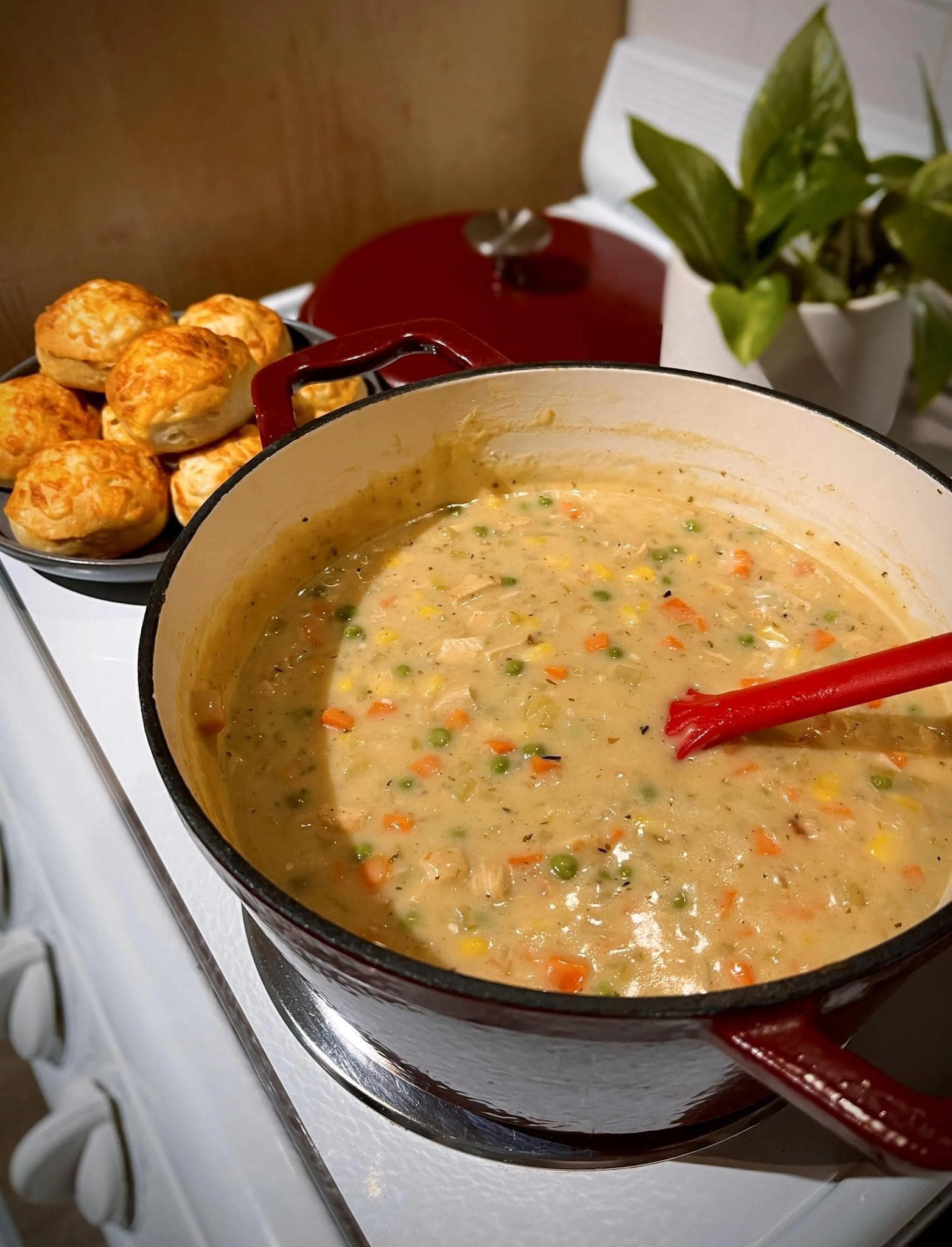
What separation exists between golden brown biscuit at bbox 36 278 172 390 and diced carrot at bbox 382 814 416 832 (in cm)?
70

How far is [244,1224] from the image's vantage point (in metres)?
0.68

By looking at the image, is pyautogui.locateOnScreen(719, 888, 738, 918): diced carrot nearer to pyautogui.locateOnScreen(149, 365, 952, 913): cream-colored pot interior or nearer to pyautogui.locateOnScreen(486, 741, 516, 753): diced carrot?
pyautogui.locateOnScreen(486, 741, 516, 753): diced carrot

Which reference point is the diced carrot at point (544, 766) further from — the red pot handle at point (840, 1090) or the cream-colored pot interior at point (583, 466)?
the red pot handle at point (840, 1090)

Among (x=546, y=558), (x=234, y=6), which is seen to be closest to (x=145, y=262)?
(x=234, y=6)

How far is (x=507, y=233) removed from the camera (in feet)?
5.28

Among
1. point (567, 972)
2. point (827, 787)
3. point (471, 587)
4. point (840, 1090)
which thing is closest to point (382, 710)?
point (471, 587)

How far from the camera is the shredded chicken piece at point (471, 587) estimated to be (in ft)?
3.55

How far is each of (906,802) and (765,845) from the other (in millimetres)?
155

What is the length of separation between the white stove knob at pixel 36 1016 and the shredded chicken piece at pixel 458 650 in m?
0.46

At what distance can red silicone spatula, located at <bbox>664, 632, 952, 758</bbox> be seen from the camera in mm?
780

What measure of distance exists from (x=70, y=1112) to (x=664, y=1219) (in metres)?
0.46

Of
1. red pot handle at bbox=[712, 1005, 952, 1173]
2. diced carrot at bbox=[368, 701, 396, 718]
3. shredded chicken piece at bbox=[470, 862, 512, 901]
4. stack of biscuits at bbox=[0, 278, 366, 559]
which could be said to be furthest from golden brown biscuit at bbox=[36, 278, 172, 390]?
red pot handle at bbox=[712, 1005, 952, 1173]

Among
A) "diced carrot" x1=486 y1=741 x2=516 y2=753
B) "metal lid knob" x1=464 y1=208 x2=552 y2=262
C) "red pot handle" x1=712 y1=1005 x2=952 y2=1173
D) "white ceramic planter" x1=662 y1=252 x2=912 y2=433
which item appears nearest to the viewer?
"red pot handle" x1=712 y1=1005 x2=952 y2=1173

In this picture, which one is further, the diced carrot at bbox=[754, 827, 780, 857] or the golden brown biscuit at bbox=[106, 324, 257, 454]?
the golden brown biscuit at bbox=[106, 324, 257, 454]
